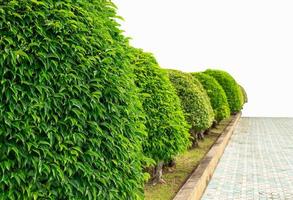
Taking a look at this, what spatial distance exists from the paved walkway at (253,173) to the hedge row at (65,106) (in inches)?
145

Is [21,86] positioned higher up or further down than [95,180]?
higher up

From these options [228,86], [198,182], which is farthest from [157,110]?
[228,86]

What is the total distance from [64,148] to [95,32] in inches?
36.9

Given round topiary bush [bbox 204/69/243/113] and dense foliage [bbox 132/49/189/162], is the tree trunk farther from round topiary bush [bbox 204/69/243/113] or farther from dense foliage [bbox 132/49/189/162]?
round topiary bush [bbox 204/69/243/113]

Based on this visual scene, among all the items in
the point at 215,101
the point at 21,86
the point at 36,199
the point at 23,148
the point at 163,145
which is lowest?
the point at 215,101

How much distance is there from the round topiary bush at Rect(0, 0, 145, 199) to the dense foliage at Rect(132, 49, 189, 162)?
2.87 m

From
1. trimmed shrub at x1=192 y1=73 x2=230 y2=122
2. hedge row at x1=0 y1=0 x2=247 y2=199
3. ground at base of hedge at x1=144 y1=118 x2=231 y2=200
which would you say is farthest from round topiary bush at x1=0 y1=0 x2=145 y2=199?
trimmed shrub at x1=192 y1=73 x2=230 y2=122

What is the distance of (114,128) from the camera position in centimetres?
339

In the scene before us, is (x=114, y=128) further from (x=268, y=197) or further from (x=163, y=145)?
(x=268, y=197)

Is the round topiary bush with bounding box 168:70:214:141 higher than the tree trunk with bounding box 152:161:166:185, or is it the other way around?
the round topiary bush with bounding box 168:70:214:141

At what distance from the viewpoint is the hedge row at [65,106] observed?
117 inches

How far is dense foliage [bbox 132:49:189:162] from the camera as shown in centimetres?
648

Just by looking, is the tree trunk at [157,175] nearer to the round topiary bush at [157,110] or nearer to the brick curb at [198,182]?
the round topiary bush at [157,110]

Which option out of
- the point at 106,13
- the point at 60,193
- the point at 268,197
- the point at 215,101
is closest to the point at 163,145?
the point at 268,197
